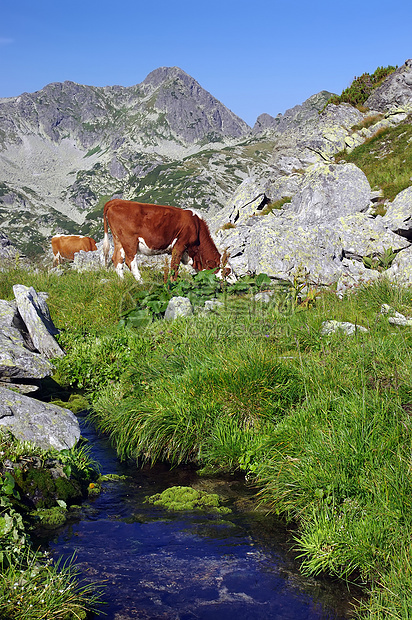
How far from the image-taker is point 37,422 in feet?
22.7

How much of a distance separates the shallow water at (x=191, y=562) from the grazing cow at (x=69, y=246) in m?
27.0

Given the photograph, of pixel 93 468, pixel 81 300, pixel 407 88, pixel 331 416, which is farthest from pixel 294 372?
pixel 407 88

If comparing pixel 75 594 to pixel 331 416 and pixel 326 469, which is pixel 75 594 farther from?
pixel 331 416

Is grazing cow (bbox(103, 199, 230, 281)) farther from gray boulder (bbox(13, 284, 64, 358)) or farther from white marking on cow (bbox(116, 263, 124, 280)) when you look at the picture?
gray boulder (bbox(13, 284, 64, 358))

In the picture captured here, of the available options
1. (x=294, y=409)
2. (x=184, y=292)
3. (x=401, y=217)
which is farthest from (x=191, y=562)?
(x=401, y=217)

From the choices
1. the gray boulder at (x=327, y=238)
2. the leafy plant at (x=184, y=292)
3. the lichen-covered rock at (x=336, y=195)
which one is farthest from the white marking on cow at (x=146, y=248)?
the lichen-covered rock at (x=336, y=195)

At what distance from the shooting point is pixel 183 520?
5.86 m

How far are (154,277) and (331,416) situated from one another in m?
9.95

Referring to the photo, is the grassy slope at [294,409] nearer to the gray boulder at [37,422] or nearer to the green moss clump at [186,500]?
A: the green moss clump at [186,500]

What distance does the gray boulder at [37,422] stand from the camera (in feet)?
21.9

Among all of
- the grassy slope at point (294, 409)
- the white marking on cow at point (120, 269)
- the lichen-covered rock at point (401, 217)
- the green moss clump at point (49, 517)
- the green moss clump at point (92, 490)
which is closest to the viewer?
the grassy slope at point (294, 409)

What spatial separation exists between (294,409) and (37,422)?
369cm

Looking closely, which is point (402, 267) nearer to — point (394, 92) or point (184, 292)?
point (184, 292)

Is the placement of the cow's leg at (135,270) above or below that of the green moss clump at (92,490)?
above
